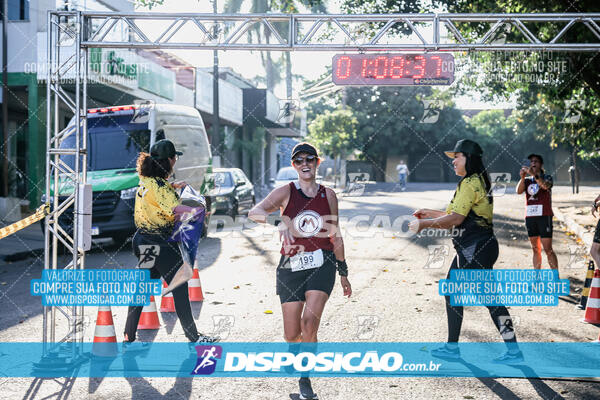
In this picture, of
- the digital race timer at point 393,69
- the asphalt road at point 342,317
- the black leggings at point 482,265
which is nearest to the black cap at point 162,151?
the asphalt road at point 342,317

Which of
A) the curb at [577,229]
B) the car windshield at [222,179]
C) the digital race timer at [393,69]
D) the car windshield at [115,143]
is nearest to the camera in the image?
the digital race timer at [393,69]

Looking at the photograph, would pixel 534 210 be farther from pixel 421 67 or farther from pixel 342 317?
pixel 342 317

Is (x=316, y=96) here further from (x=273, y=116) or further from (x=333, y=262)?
(x=333, y=262)

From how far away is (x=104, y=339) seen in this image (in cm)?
598

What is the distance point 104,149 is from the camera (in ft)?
44.9

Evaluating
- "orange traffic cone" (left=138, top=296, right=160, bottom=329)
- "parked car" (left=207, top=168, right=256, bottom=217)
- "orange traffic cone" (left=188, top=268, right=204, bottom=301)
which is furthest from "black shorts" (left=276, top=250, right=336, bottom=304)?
"parked car" (left=207, top=168, right=256, bottom=217)

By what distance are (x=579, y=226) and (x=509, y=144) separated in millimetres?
43725

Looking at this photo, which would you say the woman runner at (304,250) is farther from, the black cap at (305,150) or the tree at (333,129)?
the tree at (333,129)

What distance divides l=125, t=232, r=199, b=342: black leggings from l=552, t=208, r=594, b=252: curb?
25.8ft

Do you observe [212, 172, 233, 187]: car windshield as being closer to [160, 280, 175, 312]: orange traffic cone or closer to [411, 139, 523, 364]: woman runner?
[160, 280, 175, 312]: orange traffic cone

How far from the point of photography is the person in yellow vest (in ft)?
19.3

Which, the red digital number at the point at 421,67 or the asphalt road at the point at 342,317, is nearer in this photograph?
the asphalt road at the point at 342,317

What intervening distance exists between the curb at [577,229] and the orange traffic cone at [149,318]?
25.4ft

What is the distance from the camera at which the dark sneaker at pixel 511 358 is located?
5.62 metres
